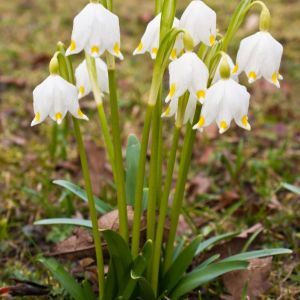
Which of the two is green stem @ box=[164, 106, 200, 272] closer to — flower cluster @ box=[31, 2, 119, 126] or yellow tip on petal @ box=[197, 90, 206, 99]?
yellow tip on petal @ box=[197, 90, 206, 99]

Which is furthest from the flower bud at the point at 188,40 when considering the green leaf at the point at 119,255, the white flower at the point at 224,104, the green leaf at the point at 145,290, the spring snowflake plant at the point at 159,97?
the green leaf at the point at 145,290

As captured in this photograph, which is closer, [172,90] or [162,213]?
[172,90]

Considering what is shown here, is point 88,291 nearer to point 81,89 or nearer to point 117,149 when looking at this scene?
point 117,149

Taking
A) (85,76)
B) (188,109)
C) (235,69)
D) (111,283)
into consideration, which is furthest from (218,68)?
(111,283)

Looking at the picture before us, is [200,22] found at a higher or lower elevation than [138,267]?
higher

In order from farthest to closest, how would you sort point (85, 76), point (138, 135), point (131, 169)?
point (138, 135) → point (131, 169) → point (85, 76)

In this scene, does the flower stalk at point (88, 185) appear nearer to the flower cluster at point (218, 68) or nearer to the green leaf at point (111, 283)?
the green leaf at point (111, 283)

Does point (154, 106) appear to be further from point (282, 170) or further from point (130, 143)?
point (282, 170)
